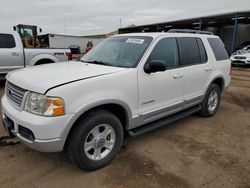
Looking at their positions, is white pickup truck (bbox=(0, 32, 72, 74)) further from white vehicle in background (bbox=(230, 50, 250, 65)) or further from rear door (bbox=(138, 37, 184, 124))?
white vehicle in background (bbox=(230, 50, 250, 65))

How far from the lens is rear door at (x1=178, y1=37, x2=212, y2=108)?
14.4 ft

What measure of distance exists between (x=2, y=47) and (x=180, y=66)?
6.58 m

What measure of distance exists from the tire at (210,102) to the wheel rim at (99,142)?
2694mm

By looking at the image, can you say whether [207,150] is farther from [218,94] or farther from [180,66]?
[218,94]

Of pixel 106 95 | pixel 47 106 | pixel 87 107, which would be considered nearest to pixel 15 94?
pixel 47 106

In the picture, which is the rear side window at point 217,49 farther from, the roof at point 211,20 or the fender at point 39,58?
the roof at point 211,20

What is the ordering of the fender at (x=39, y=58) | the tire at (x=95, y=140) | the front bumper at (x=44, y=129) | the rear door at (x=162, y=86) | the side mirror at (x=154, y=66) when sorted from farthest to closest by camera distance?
the fender at (x=39, y=58) → the rear door at (x=162, y=86) → the side mirror at (x=154, y=66) → the tire at (x=95, y=140) → the front bumper at (x=44, y=129)

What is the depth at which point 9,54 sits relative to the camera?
8.16 meters

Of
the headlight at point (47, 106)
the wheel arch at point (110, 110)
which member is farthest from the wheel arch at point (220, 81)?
the headlight at point (47, 106)

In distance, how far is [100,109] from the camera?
3.12m

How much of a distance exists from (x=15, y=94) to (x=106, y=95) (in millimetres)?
1186

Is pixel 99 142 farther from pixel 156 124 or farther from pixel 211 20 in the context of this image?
pixel 211 20

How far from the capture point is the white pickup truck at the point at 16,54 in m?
8.13

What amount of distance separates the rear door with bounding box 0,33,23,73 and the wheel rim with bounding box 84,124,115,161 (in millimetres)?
6341
